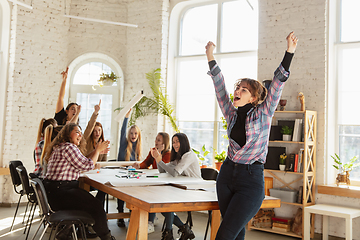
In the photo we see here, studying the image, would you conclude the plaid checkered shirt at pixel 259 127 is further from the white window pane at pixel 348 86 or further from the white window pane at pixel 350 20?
the white window pane at pixel 350 20

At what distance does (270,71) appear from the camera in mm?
5348

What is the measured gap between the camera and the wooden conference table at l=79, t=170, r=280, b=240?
8.14 ft

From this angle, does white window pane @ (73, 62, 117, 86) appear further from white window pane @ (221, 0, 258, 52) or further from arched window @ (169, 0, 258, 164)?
white window pane @ (221, 0, 258, 52)

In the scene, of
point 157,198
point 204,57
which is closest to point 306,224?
point 157,198

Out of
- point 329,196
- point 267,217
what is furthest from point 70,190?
point 329,196

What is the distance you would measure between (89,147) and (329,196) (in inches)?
131

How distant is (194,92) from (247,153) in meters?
4.52

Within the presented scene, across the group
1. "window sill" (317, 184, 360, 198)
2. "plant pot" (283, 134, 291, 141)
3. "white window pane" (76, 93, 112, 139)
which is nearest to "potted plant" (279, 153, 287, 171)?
"plant pot" (283, 134, 291, 141)

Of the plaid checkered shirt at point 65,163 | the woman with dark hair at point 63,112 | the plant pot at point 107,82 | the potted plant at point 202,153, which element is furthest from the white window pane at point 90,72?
the plaid checkered shirt at point 65,163

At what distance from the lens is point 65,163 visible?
358cm

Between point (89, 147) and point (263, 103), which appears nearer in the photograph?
point (263, 103)

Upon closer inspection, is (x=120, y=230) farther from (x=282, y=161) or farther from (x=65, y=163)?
(x=282, y=161)

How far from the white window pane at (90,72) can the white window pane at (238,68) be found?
2.34 meters

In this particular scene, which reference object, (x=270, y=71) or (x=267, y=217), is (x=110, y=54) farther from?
(x=267, y=217)
